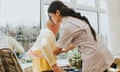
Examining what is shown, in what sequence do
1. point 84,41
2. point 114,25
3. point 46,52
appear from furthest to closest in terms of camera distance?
point 114,25 → point 46,52 → point 84,41

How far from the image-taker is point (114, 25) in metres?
4.67

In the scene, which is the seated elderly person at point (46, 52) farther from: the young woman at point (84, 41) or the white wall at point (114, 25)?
the white wall at point (114, 25)

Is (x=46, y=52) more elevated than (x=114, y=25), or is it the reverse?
(x=114, y=25)

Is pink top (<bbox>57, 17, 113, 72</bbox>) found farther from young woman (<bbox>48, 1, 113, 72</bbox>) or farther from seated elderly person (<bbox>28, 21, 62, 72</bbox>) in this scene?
seated elderly person (<bbox>28, 21, 62, 72</bbox>)

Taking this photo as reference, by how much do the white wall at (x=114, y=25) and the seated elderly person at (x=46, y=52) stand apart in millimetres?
2601

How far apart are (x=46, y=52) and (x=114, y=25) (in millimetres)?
2913

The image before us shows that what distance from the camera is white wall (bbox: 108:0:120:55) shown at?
4641 mm

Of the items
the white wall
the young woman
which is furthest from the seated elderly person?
the white wall

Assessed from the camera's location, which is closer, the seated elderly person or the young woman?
the young woman

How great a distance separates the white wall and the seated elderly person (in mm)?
2601

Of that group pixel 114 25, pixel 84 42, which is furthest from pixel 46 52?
pixel 114 25

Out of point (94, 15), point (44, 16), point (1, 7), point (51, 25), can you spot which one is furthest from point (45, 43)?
point (94, 15)

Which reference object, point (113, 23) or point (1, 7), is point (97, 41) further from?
point (113, 23)

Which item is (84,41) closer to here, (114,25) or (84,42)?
(84,42)
